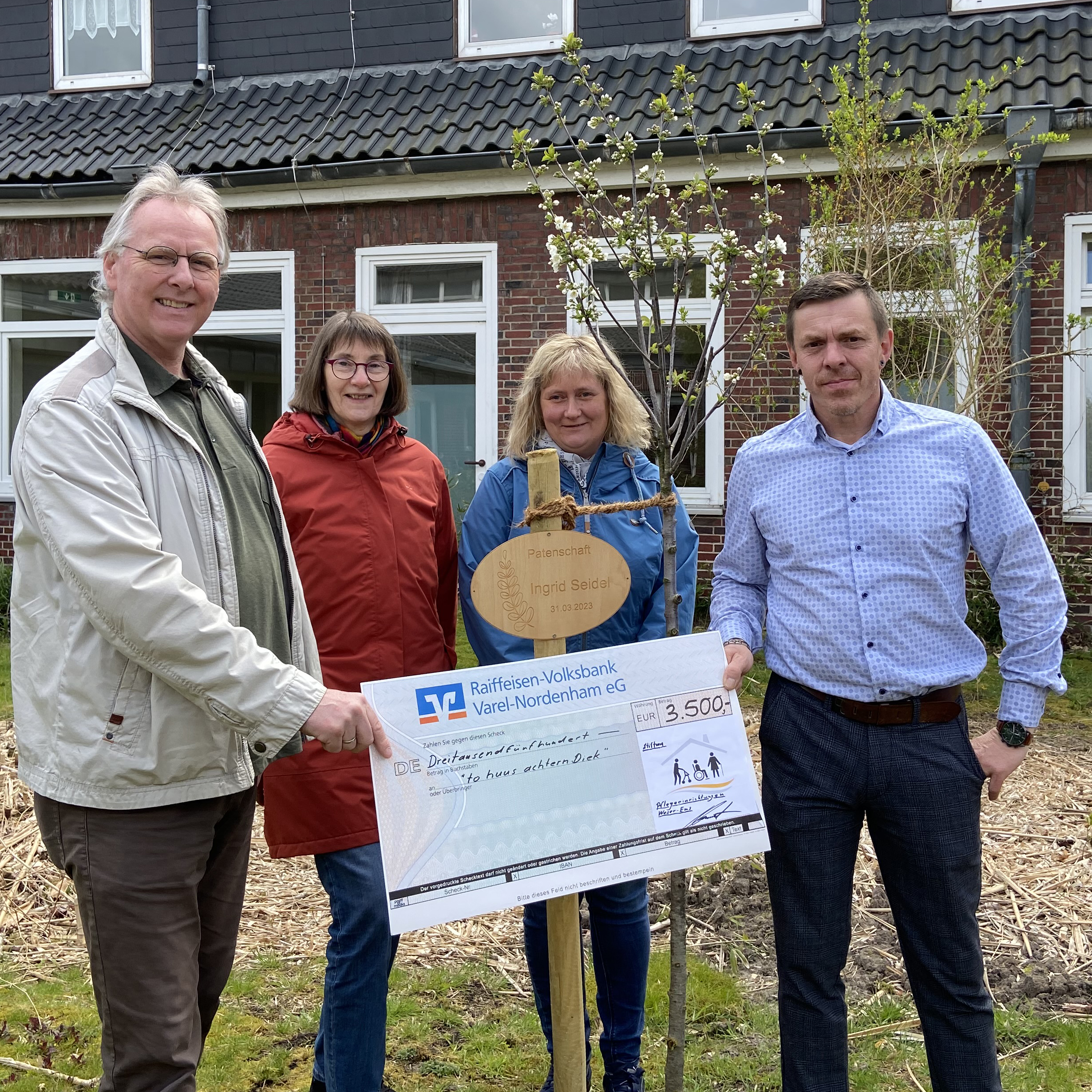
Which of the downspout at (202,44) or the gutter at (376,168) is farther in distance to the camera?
the downspout at (202,44)

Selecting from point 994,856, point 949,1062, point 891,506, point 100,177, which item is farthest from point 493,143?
point 949,1062

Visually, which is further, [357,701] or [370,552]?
[370,552]

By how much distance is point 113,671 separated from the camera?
2162mm

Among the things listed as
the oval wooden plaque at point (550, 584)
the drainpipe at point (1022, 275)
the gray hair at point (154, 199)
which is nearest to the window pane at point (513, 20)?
the drainpipe at point (1022, 275)

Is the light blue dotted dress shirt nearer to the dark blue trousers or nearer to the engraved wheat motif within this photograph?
the dark blue trousers

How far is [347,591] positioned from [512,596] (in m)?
0.52

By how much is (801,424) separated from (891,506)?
0.32 meters

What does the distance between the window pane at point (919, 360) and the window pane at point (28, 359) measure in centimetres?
788

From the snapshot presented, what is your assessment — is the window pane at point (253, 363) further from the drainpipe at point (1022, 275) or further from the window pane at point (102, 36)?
the drainpipe at point (1022, 275)

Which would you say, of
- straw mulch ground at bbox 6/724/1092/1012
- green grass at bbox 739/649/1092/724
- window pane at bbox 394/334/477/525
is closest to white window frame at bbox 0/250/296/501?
window pane at bbox 394/334/477/525

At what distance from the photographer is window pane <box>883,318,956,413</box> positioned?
7.20 m

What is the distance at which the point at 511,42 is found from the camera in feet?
34.0

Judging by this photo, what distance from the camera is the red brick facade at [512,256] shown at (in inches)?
338

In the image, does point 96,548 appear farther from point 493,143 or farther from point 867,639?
point 493,143
